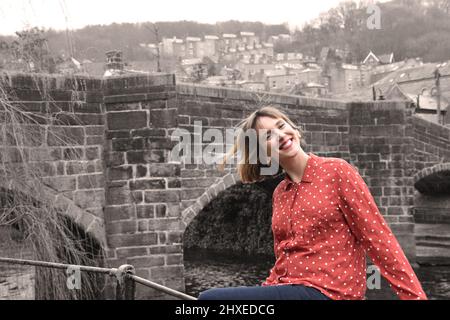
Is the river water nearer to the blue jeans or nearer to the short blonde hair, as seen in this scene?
the short blonde hair

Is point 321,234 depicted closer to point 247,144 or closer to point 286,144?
point 286,144

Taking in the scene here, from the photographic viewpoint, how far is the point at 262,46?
86125 millimetres

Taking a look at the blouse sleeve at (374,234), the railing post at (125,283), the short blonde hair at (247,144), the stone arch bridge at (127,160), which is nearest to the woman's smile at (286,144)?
the short blonde hair at (247,144)

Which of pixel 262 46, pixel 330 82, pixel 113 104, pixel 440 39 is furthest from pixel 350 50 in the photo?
pixel 113 104

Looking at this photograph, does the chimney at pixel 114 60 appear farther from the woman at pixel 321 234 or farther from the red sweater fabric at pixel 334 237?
the red sweater fabric at pixel 334 237

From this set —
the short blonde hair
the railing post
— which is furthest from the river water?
the short blonde hair

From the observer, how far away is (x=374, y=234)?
2314 millimetres

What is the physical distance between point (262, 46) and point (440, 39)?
43.1 metres

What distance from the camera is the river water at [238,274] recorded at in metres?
12.3

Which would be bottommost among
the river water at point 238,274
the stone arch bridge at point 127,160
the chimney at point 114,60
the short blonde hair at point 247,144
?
the river water at point 238,274

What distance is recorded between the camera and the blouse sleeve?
7.27ft

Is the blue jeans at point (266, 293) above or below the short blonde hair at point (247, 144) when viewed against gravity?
below

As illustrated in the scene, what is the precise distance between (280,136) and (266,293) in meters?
A: 0.68
